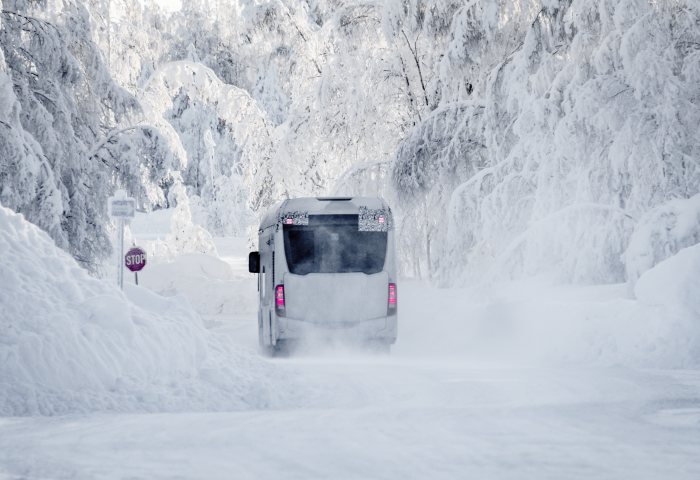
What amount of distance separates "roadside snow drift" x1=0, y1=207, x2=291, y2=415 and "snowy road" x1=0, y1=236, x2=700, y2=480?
541mm

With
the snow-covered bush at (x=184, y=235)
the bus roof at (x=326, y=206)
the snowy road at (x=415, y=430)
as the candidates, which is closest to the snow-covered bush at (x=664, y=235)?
the snowy road at (x=415, y=430)

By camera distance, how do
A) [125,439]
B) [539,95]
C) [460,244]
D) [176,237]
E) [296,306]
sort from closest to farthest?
[125,439] < [296,306] < [539,95] < [460,244] < [176,237]

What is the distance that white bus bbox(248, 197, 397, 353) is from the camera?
47.2 ft

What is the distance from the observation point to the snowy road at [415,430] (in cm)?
616

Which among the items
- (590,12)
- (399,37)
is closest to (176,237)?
(399,37)

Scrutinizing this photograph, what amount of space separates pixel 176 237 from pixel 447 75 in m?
26.8

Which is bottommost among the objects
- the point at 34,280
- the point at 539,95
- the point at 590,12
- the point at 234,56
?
the point at 34,280

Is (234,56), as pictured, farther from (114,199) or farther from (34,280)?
(34,280)

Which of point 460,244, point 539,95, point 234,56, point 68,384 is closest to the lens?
point 68,384

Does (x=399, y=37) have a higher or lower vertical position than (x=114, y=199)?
higher

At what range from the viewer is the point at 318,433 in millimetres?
7441

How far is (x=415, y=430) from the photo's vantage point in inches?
297

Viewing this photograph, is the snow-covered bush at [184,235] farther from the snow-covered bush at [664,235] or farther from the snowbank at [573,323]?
the snow-covered bush at [664,235]

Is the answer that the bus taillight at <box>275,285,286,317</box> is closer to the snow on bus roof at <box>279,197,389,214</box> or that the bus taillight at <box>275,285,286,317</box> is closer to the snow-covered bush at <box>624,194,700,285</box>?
the snow on bus roof at <box>279,197,389,214</box>
